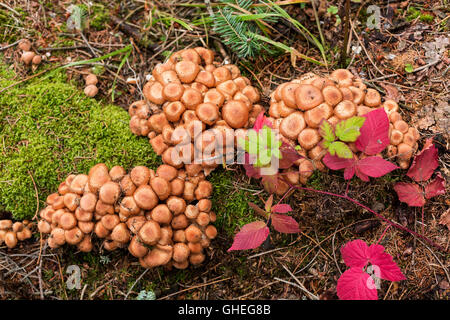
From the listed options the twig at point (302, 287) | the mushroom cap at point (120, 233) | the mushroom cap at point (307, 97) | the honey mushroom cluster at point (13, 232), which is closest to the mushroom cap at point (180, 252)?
the mushroom cap at point (120, 233)

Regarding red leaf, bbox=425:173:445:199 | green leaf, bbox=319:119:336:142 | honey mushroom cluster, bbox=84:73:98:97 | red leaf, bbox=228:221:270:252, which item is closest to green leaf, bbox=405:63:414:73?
red leaf, bbox=425:173:445:199

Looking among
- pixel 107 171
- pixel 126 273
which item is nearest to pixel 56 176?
pixel 107 171

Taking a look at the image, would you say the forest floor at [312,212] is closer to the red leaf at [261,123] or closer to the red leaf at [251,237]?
the red leaf at [251,237]

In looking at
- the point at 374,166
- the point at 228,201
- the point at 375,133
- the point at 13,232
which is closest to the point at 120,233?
the point at 228,201

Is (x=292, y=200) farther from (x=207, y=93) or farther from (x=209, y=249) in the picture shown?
(x=207, y=93)

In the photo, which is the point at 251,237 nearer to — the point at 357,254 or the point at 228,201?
the point at 228,201

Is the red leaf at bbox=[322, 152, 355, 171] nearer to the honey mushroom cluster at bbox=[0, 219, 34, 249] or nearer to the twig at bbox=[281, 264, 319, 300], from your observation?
the twig at bbox=[281, 264, 319, 300]
